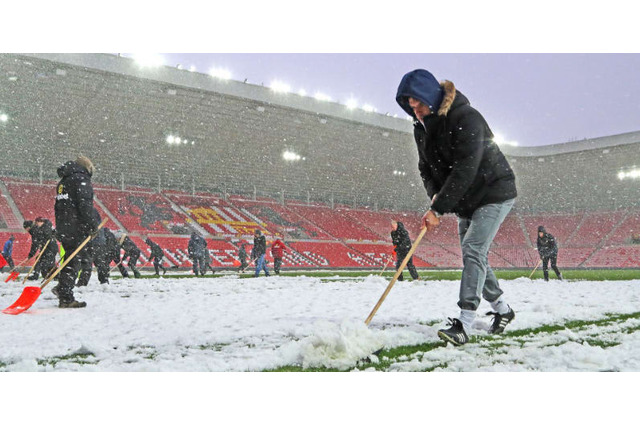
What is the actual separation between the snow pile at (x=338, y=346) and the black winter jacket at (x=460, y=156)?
102cm

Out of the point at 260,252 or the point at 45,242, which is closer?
the point at 45,242

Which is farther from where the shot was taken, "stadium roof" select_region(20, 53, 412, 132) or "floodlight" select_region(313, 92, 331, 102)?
"floodlight" select_region(313, 92, 331, 102)

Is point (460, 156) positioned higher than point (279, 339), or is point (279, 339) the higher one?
point (460, 156)

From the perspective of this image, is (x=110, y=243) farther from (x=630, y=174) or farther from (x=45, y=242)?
(x=630, y=174)

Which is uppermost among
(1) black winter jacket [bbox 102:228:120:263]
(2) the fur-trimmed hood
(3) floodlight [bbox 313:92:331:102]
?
(3) floodlight [bbox 313:92:331:102]

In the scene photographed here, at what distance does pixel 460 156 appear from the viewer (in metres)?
3.02

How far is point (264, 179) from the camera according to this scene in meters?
29.2

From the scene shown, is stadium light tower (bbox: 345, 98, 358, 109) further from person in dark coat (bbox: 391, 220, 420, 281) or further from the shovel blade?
the shovel blade

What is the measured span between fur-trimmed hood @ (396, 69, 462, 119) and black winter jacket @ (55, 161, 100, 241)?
3.71 metres

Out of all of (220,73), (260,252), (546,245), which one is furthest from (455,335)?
(220,73)

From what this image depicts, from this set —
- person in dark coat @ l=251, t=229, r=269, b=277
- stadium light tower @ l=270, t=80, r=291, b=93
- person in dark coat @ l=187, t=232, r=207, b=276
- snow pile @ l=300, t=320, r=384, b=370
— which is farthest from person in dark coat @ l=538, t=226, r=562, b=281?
stadium light tower @ l=270, t=80, r=291, b=93

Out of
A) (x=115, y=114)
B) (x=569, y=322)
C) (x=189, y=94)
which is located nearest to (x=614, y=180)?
(x=189, y=94)

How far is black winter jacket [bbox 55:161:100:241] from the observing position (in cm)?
505

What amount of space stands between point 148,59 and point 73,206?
54.3 ft
